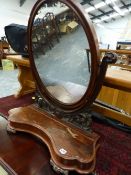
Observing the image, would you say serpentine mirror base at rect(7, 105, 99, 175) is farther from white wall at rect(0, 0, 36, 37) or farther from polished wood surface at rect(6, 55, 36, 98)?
white wall at rect(0, 0, 36, 37)

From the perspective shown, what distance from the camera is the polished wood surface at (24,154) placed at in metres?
0.69

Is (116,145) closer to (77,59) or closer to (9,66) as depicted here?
(77,59)

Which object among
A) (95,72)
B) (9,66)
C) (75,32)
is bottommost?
(9,66)

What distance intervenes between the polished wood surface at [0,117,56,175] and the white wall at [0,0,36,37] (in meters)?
4.56

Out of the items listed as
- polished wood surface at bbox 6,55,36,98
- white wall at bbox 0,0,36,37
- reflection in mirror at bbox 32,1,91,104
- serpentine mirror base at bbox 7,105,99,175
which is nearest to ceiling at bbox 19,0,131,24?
white wall at bbox 0,0,36,37

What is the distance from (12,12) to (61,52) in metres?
4.96

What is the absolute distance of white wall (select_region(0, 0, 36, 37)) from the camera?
15.5ft

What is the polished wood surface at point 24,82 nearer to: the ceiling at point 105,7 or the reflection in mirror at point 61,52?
the reflection in mirror at point 61,52

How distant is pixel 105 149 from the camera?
87 cm

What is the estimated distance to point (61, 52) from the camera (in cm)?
80

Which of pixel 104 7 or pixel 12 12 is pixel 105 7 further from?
pixel 12 12

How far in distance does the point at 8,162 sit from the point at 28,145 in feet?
0.41

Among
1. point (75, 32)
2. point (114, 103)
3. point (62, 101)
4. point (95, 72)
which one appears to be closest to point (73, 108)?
point (62, 101)

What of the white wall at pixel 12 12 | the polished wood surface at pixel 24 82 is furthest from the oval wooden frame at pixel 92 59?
the white wall at pixel 12 12
